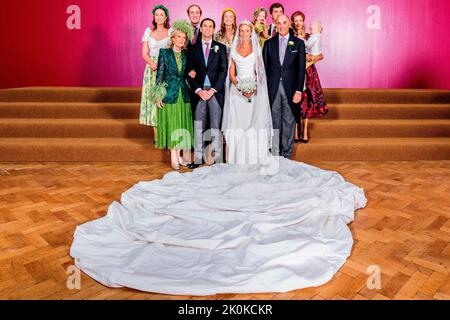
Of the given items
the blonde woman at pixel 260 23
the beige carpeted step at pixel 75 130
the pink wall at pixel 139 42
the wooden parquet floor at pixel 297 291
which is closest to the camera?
the wooden parquet floor at pixel 297 291

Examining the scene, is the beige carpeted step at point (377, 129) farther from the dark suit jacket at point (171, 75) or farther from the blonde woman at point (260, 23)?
the dark suit jacket at point (171, 75)

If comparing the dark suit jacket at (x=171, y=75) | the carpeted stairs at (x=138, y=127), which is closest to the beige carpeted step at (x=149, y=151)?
the carpeted stairs at (x=138, y=127)

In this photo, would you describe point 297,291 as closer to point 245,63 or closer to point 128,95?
point 245,63

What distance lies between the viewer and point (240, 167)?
3904mm

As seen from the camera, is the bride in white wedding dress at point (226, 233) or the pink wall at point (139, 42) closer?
the bride in white wedding dress at point (226, 233)

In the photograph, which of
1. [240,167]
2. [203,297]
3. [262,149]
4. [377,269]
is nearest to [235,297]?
[203,297]

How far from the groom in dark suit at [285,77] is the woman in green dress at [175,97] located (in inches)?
33.0

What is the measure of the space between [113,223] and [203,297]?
1.08 meters

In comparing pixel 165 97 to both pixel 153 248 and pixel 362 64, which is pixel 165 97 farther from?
pixel 362 64

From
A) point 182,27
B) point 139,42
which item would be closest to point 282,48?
point 182,27

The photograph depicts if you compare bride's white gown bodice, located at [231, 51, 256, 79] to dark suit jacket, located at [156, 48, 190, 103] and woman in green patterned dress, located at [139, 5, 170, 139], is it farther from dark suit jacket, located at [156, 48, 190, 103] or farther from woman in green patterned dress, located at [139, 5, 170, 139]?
woman in green patterned dress, located at [139, 5, 170, 139]

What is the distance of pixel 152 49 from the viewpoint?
4.45 metres

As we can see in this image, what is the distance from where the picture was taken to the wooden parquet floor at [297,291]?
6.63 ft

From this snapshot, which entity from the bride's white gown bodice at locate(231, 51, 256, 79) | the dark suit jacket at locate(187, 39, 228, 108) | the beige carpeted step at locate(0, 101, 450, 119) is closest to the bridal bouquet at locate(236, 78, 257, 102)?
the bride's white gown bodice at locate(231, 51, 256, 79)
